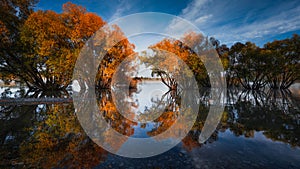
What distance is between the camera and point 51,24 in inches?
631

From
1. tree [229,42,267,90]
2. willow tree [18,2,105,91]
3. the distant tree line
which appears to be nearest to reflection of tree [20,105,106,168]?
willow tree [18,2,105,91]

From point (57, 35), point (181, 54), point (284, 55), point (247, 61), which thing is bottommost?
point (247, 61)

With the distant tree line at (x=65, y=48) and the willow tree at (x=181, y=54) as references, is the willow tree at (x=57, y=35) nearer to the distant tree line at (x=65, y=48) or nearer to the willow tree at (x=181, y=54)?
the distant tree line at (x=65, y=48)

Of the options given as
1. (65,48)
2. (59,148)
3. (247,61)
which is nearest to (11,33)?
(65,48)

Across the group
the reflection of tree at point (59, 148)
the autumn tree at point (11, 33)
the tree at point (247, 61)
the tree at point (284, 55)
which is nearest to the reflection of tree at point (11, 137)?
Result: the reflection of tree at point (59, 148)

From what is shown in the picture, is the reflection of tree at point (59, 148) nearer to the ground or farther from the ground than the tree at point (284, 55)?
nearer to the ground

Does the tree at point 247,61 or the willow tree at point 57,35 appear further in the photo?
the tree at point 247,61

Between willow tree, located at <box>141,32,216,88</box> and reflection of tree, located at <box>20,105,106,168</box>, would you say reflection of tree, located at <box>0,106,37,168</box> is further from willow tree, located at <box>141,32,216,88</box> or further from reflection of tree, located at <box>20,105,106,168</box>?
willow tree, located at <box>141,32,216,88</box>

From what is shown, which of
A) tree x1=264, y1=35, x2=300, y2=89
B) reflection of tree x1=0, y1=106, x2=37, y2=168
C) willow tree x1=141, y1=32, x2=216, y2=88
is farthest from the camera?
tree x1=264, y1=35, x2=300, y2=89

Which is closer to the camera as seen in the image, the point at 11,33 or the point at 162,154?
the point at 162,154

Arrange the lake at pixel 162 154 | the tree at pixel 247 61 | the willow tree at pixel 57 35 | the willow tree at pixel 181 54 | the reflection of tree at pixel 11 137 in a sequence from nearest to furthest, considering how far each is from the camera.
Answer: the lake at pixel 162 154, the reflection of tree at pixel 11 137, the willow tree at pixel 57 35, the willow tree at pixel 181 54, the tree at pixel 247 61

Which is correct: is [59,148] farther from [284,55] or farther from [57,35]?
[284,55]

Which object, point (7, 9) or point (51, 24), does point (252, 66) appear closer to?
point (51, 24)

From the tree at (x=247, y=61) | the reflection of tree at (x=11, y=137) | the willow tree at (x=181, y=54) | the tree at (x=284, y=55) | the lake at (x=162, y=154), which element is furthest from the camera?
the tree at (x=247, y=61)
